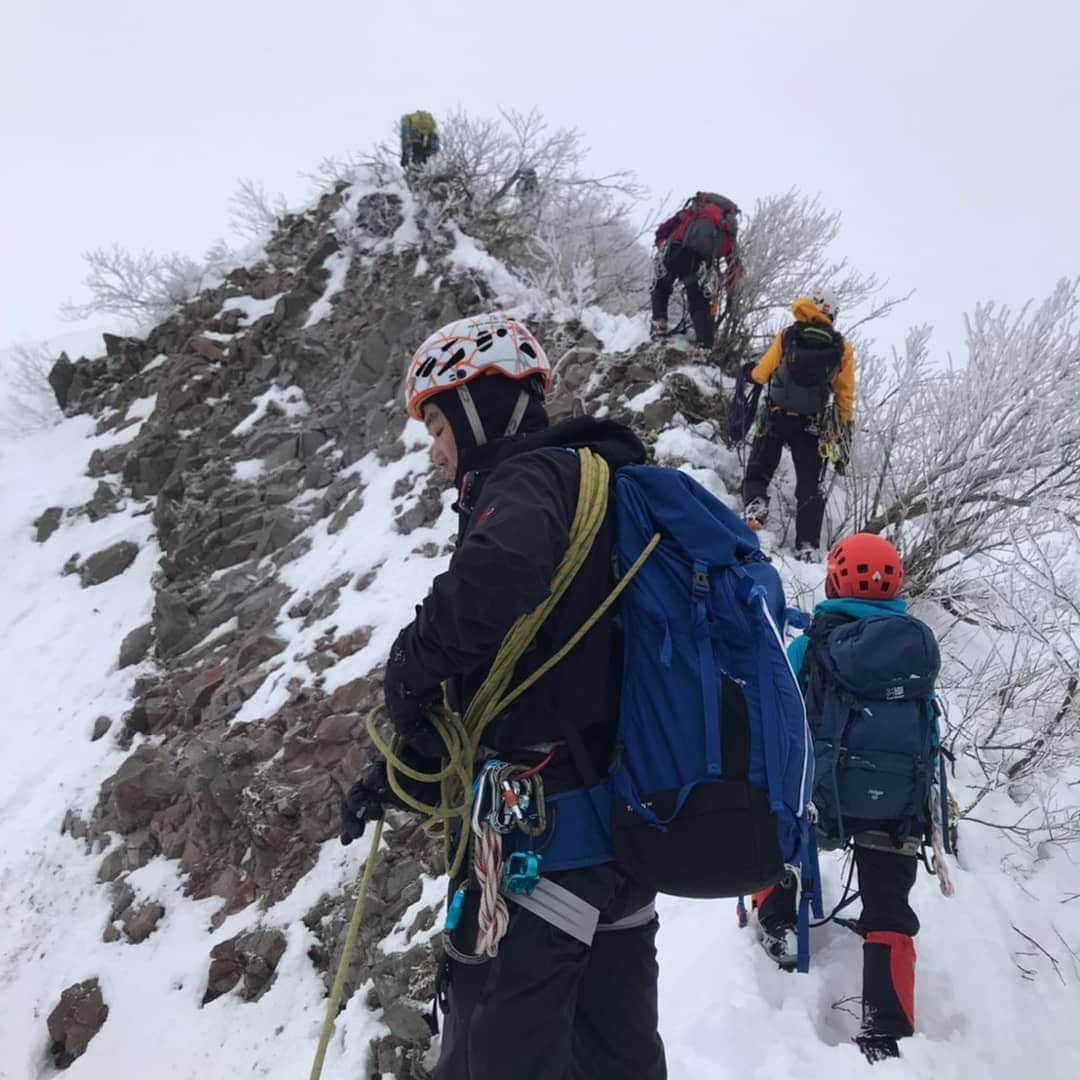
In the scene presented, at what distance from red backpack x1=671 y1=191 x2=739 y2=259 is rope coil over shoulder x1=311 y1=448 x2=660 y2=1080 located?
608cm

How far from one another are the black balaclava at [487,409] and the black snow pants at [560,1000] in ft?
3.56

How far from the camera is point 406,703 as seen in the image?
170cm

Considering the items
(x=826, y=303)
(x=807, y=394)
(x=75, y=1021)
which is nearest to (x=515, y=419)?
(x=807, y=394)

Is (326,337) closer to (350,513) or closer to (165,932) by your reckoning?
(350,513)

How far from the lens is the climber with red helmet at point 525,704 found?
1518mm

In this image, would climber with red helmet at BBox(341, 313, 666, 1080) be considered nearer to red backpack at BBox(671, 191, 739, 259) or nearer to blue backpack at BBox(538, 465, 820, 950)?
blue backpack at BBox(538, 465, 820, 950)

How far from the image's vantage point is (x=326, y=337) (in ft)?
37.8

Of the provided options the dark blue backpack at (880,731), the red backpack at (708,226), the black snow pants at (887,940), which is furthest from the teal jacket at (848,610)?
the red backpack at (708,226)

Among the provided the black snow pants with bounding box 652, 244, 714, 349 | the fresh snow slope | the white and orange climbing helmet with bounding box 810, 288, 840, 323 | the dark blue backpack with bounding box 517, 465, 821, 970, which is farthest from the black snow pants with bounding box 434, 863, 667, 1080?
the black snow pants with bounding box 652, 244, 714, 349

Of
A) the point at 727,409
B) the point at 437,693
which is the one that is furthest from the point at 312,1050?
the point at 727,409

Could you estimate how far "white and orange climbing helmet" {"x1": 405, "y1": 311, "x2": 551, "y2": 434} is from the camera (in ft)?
6.45

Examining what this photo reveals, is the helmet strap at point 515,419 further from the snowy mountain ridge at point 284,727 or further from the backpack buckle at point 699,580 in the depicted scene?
the snowy mountain ridge at point 284,727

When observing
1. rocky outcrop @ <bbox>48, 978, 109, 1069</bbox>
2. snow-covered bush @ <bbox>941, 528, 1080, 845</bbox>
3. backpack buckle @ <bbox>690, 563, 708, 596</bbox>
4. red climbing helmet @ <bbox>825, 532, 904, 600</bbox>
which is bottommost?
rocky outcrop @ <bbox>48, 978, 109, 1069</bbox>

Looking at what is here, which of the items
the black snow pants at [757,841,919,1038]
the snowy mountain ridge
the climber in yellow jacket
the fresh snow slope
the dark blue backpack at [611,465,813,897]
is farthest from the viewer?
the climber in yellow jacket
